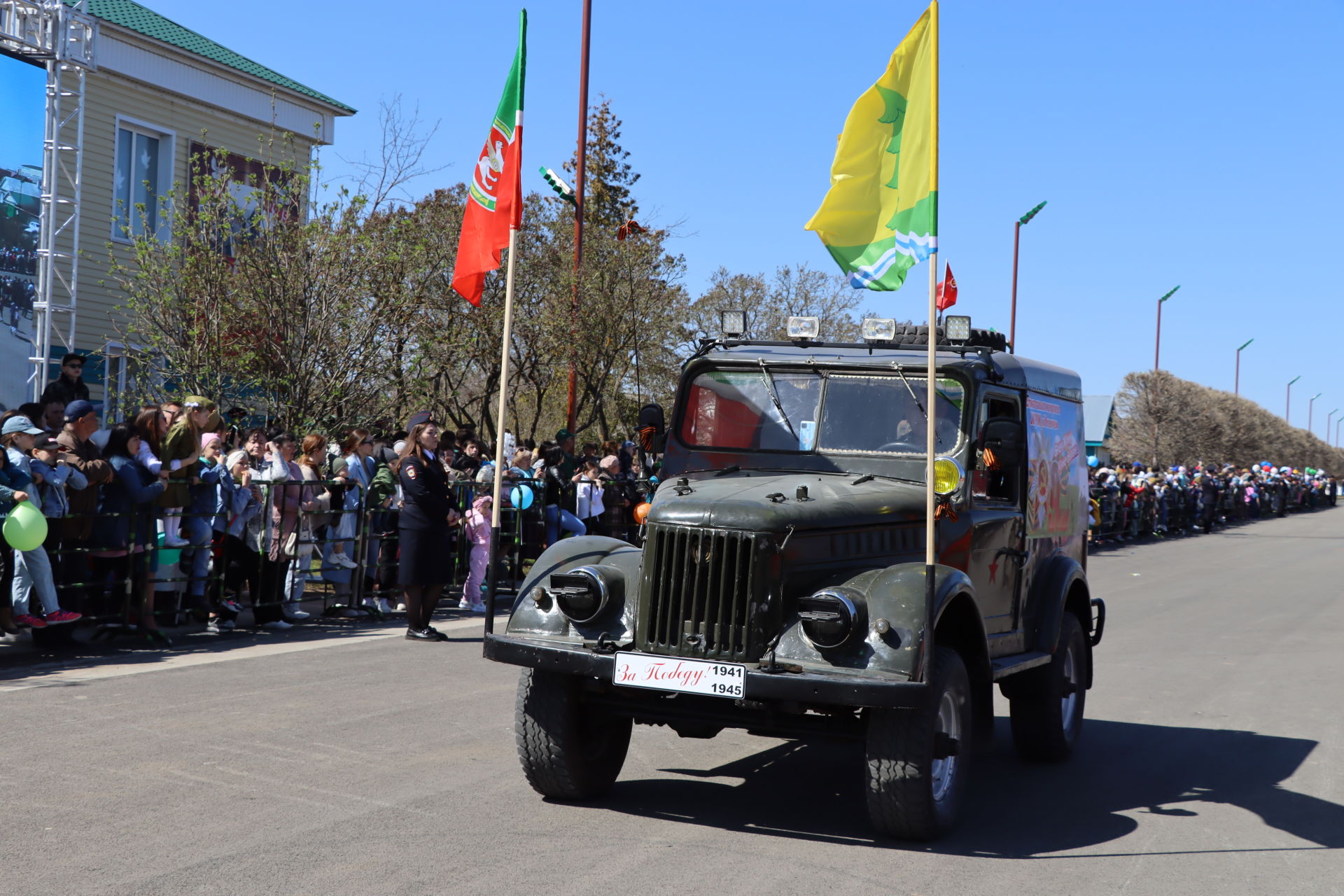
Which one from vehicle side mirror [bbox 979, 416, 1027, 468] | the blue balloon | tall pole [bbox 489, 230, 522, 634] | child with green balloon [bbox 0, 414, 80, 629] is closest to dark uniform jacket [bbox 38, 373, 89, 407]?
child with green balloon [bbox 0, 414, 80, 629]

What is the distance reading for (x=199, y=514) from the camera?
1119 cm

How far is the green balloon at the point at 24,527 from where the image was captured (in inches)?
361

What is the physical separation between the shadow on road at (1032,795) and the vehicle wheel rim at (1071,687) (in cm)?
24

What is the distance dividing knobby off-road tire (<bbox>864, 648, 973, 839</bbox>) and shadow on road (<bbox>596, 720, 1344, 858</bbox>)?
0.17 metres

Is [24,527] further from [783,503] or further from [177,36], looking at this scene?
[177,36]

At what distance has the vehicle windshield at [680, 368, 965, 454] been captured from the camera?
6918 mm

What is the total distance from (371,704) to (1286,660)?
8.83 meters

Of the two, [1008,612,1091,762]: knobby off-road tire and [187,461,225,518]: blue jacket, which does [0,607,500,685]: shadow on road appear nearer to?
[187,461,225,518]: blue jacket

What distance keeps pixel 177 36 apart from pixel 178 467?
15.9 metres

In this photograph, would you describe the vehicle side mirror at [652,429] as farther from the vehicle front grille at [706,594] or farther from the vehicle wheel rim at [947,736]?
the vehicle wheel rim at [947,736]

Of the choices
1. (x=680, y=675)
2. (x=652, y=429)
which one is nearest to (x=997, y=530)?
(x=652, y=429)

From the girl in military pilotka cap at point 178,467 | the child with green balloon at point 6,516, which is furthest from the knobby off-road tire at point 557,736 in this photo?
the girl in military pilotka cap at point 178,467

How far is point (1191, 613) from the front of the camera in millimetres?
16578

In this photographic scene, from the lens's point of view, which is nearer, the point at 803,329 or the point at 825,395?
the point at 825,395
